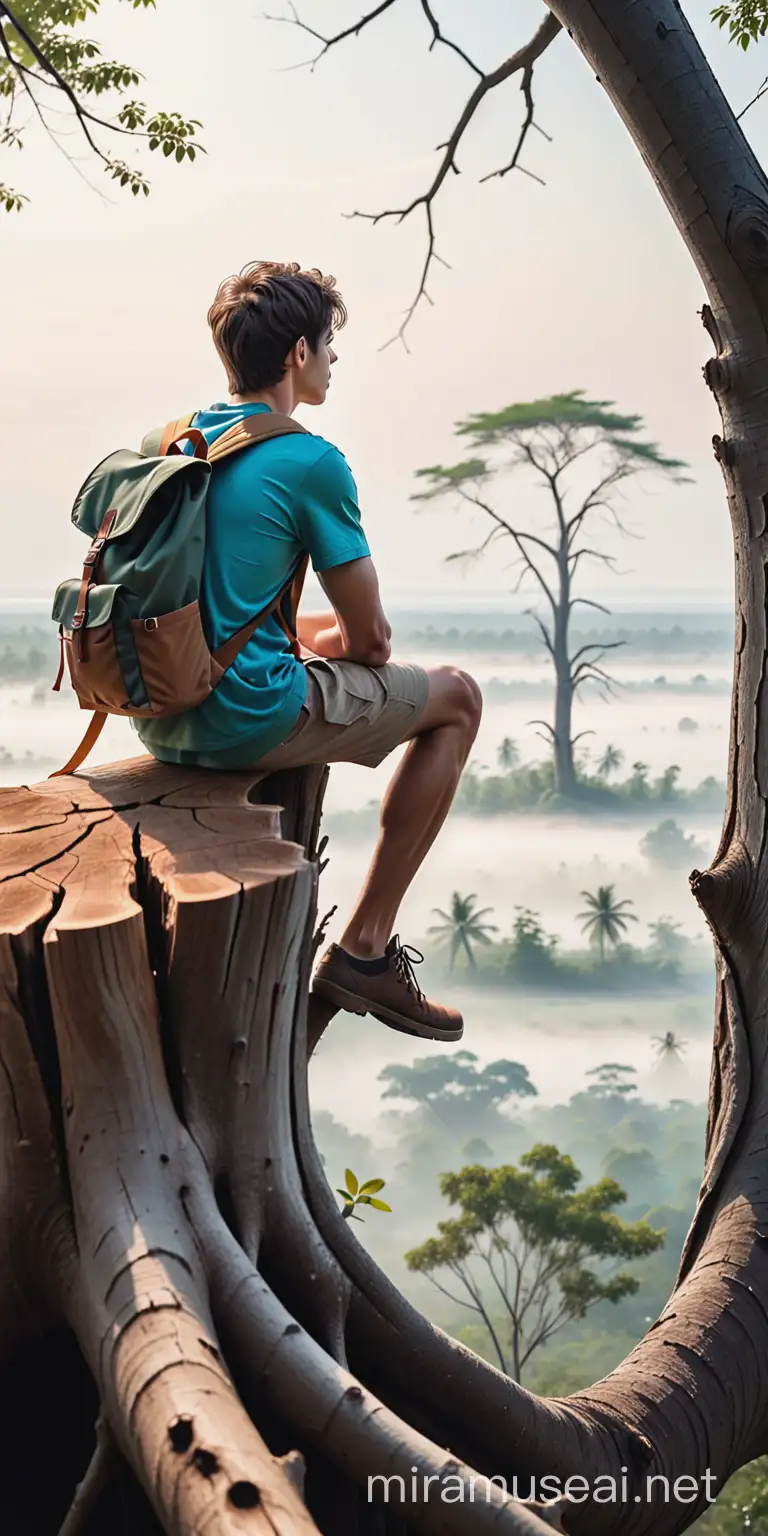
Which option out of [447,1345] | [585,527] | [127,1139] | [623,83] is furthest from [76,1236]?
[585,527]

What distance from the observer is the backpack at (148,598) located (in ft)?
6.15

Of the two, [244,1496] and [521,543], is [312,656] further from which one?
[521,543]

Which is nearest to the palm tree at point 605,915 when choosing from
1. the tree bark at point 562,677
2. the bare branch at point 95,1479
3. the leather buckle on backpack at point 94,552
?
the tree bark at point 562,677

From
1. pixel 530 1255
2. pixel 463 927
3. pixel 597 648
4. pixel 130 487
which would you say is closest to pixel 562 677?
pixel 597 648

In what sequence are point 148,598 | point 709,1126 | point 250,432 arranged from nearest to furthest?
1. point 148,598
2. point 250,432
3. point 709,1126

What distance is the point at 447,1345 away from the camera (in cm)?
170

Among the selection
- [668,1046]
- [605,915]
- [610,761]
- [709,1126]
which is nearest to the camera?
[709,1126]

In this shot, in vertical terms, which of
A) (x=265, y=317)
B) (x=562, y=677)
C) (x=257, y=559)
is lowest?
(x=562, y=677)

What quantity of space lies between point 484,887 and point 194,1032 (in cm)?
1411

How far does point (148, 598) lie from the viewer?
74.0 inches

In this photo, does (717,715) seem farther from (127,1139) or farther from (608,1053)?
(127,1139)

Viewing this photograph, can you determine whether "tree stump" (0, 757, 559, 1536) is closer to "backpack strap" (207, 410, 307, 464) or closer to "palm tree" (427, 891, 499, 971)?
"backpack strap" (207, 410, 307, 464)

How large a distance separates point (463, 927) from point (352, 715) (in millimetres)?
13585

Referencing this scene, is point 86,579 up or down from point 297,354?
down
